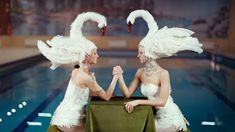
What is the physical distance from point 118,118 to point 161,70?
0.47m

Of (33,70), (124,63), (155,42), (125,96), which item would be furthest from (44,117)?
(124,63)

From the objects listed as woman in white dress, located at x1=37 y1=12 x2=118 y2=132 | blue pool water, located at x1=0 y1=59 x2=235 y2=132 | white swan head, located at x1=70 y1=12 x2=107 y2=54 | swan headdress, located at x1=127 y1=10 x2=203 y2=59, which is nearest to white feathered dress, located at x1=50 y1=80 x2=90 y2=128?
woman in white dress, located at x1=37 y1=12 x2=118 y2=132

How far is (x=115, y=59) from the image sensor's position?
1223 cm

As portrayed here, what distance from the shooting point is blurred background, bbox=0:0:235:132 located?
5602mm

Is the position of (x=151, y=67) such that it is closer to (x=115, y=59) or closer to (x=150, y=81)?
(x=150, y=81)

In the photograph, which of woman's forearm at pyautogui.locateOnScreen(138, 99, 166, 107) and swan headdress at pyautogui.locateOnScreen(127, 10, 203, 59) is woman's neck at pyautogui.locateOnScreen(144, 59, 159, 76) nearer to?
swan headdress at pyautogui.locateOnScreen(127, 10, 203, 59)

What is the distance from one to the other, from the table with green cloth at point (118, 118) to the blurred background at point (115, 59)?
1.99 metres

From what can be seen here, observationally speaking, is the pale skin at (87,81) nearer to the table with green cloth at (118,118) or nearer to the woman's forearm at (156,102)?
the table with green cloth at (118,118)

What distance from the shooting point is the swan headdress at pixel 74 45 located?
9.45 feet

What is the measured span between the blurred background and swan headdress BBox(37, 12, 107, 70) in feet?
6.07

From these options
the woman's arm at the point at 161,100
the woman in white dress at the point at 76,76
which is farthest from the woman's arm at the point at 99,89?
the woman's arm at the point at 161,100

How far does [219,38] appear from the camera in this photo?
14.1 m

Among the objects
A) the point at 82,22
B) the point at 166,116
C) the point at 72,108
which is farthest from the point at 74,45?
the point at 166,116

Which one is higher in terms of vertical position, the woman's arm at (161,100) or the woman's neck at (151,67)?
the woman's neck at (151,67)
